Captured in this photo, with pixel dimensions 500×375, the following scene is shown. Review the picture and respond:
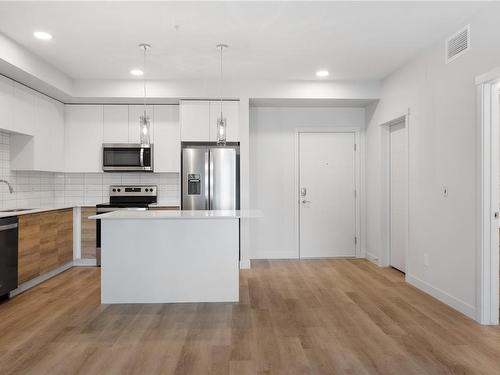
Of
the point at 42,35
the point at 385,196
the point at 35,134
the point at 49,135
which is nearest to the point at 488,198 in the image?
the point at 385,196

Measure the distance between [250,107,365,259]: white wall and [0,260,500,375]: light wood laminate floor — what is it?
156 cm

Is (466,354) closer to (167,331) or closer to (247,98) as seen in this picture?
(167,331)

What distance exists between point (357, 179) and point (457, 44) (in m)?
2.64

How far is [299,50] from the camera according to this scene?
3963 mm

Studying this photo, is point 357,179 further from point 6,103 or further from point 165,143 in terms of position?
point 6,103

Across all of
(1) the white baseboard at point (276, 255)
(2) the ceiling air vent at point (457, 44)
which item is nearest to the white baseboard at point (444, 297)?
(1) the white baseboard at point (276, 255)

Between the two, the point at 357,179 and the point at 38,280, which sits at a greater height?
Answer: the point at 357,179

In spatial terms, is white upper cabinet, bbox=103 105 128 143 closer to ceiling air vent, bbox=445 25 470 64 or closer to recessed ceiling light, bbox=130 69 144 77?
recessed ceiling light, bbox=130 69 144 77

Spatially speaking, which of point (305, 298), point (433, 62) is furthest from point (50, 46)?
point (433, 62)

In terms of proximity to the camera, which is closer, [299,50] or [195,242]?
[195,242]

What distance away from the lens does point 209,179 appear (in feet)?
16.4

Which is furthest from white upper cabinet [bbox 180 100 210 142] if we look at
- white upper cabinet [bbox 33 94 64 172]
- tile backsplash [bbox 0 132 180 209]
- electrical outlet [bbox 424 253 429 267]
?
electrical outlet [bbox 424 253 429 267]

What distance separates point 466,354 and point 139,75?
4.49 metres

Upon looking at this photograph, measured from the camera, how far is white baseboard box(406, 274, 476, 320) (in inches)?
127
